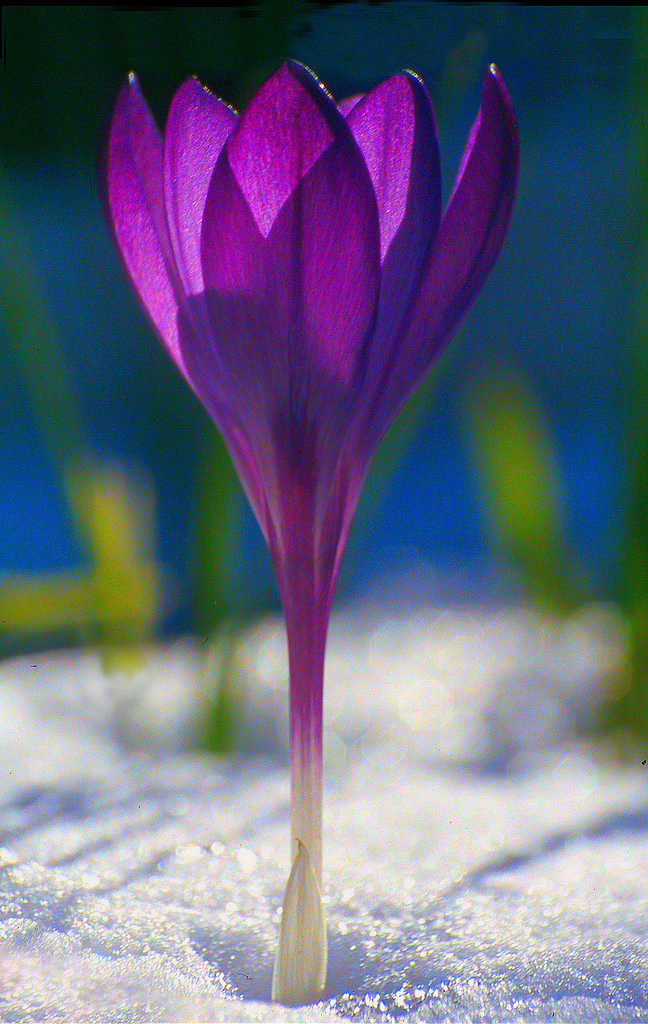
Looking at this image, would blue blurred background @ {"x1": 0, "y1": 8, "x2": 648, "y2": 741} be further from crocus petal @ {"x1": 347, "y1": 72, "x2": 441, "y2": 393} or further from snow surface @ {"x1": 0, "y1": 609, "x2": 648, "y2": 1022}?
crocus petal @ {"x1": 347, "y1": 72, "x2": 441, "y2": 393}

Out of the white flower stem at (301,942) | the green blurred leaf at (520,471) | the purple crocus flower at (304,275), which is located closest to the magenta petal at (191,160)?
the purple crocus flower at (304,275)

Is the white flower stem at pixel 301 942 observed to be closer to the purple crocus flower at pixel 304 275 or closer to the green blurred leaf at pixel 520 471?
the purple crocus flower at pixel 304 275

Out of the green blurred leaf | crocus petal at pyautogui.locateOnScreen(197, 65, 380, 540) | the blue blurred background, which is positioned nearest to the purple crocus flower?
crocus petal at pyautogui.locateOnScreen(197, 65, 380, 540)

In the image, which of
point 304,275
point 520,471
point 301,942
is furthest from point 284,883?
point 520,471

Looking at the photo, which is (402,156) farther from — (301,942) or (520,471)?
(520,471)

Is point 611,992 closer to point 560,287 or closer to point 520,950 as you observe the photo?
point 520,950

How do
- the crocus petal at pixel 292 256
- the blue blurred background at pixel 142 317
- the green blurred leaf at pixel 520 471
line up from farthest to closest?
1. the green blurred leaf at pixel 520 471
2. the blue blurred background at pixel 142 317
3. the crocus petal at pixel 292 256

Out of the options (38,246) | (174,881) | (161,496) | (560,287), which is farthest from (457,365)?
(174,881)

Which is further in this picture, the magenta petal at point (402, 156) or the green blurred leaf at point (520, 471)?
the green blurred leaf at point (520, 471)
